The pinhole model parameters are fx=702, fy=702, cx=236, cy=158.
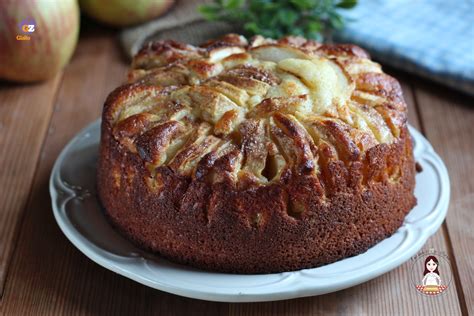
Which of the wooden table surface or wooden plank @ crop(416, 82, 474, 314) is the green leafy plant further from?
wooden plank @ crop(416, 82, 474, 314)

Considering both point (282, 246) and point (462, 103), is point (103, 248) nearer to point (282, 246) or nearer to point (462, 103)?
point (282, 246)

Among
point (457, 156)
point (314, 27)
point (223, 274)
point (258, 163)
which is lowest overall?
point (457, 156)

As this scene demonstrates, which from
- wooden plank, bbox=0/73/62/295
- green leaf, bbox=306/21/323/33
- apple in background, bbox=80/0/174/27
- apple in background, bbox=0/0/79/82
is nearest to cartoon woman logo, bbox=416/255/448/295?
wooden plank, bbox=0/73/62/295

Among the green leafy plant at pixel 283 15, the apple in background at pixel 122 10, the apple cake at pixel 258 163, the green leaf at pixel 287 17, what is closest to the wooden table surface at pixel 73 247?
the apple cake at pixel 258 163

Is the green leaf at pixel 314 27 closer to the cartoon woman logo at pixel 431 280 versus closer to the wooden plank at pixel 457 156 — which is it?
the wooden plank at pixel 457 156

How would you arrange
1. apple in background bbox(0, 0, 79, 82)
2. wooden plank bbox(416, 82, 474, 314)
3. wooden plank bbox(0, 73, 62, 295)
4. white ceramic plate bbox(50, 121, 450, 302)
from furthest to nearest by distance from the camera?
apple in background bbox(0, 0, 79, 82) < wooden plank bbox(0, 73, 62, 295) < wooden plank bbox(416, 82, 474, 314) < white ceramic plate bbox(50, 121, 450, 302)

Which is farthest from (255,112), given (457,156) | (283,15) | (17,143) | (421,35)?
(421,35)

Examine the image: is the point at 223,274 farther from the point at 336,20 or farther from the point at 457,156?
the point at 336,20
